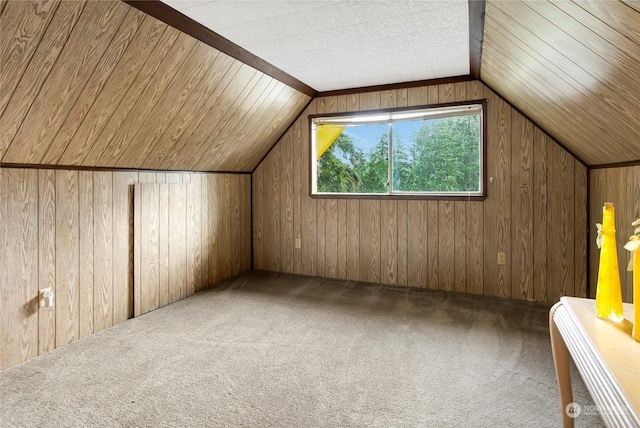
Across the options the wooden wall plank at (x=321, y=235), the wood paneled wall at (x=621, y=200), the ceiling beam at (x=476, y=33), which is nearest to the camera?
the ceiling beam at (x=476, y=33)

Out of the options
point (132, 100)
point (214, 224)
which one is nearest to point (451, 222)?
point (214, 224)

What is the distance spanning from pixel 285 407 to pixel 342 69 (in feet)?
8.74

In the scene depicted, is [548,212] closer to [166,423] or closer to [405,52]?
[405,52]

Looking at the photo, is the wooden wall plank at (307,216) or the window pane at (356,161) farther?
the wooden wall plank at (307,216)

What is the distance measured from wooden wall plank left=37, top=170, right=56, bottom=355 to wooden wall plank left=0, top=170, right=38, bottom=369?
3 centimetres

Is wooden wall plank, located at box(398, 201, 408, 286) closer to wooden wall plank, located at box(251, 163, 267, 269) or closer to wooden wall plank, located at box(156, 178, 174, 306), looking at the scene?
wooden wall plank, located at box(251, 163, 267, 269)

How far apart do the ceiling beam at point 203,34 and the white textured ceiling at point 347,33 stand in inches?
1.6

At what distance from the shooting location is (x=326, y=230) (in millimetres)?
4227

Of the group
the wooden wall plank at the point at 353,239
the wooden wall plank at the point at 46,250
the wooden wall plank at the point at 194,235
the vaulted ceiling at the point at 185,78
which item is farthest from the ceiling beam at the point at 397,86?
the wooden wall plank at the point at 46,250

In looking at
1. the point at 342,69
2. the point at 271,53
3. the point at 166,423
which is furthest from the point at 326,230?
the point at 166,423

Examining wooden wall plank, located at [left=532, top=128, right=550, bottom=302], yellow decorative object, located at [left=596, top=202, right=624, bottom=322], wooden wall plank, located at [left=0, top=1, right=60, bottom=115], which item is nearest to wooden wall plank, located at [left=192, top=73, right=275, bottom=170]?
wooden wall plank, located at [left=0, top=1, right=60, bottom=115]

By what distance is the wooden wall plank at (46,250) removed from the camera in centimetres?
241

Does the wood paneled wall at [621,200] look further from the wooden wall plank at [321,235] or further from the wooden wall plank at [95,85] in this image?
the wooden wall plank at [95,85]

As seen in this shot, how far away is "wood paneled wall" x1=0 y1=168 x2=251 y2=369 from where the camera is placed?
225cm
